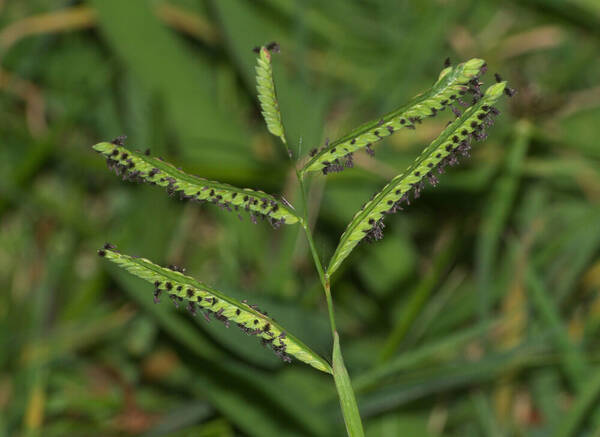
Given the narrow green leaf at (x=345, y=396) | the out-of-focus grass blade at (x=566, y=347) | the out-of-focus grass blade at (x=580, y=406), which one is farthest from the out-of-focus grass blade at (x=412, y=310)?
the narrow green leaf at (x=345, y=396)

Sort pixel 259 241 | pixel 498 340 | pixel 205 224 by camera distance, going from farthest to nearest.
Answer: pixel 205 224
pixel 259 241
pixel 498 340

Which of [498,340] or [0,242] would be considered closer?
[498,340]

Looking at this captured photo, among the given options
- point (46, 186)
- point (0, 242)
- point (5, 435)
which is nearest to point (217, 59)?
point (46, 186)

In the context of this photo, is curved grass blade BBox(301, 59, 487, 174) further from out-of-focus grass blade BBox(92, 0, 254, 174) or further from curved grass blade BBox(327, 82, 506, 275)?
out-of-focus grass blade BBox(92, 0, 254, 174)

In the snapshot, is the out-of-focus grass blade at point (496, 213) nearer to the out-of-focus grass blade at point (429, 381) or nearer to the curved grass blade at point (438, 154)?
the out-of-focus grass blade at point (429, 381)

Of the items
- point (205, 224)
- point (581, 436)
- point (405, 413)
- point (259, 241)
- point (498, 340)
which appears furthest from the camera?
point (205, 224)

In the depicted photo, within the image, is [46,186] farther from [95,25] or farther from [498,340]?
[498,340]

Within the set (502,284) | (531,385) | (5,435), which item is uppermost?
(502,284)

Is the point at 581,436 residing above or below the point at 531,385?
below
